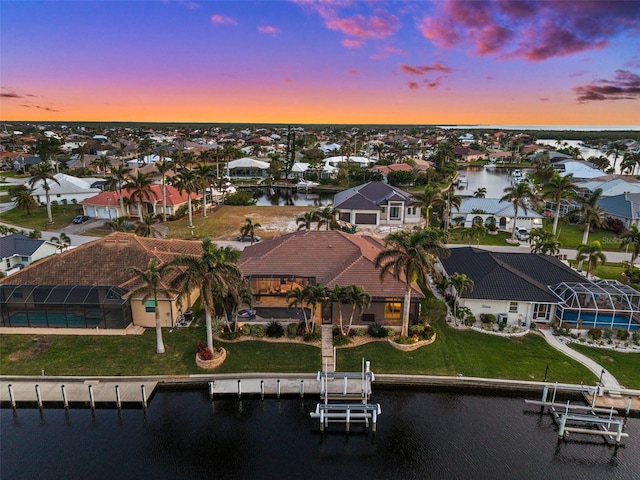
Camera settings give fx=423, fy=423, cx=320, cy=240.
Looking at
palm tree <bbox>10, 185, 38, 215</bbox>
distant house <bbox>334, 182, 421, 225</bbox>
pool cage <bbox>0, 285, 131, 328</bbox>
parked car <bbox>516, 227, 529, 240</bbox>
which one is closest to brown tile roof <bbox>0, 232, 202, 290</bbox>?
pool cage <bbox>0, 285, 131, 328</bbox>

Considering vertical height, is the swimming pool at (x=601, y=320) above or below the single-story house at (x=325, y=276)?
below

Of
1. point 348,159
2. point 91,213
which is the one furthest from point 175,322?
point 348,159

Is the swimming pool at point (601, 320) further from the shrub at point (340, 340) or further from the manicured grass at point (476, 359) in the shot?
the shrub at point (340, 340)

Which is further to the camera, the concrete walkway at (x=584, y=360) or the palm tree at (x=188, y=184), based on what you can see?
the palm tree at (x=188, y=184)

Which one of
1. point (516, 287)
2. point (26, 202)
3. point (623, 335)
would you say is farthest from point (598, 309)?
point (26, 202)

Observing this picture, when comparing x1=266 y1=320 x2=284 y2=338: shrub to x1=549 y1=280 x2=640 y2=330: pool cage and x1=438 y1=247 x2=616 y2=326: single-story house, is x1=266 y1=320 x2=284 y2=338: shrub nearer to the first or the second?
x1=438 y1=247 x2=616 y2=326: single-story house

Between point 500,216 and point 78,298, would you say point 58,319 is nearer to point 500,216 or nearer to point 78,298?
point 78,298

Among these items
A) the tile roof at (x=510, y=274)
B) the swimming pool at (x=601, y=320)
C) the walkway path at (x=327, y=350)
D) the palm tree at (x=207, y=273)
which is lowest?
the walkway path at (x=327, y=350)

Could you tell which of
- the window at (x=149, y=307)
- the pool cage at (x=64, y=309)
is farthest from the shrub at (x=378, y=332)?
the pool cage at (x=64, y=309)
